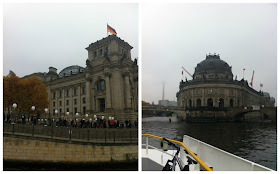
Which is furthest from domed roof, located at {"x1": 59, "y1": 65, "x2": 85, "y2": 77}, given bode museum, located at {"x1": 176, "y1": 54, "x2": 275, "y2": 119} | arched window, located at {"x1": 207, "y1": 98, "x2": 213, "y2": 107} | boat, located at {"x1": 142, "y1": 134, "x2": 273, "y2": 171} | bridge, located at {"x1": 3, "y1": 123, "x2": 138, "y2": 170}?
arched window, located at {"x1": 207, "y1": 98, "x2": 213, "y2": 107}

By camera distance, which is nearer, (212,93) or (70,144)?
(70,144)

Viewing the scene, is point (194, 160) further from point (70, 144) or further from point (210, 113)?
point (210, 113)

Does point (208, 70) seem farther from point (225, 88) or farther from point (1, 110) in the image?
point (1, 110)

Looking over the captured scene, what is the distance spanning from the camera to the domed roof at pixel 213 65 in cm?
3403

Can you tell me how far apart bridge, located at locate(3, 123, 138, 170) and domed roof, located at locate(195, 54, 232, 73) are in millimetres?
31443

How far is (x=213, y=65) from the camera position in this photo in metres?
34.7

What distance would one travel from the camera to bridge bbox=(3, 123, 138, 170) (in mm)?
4668

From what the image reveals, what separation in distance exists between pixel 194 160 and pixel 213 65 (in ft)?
116

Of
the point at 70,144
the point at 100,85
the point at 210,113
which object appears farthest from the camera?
the point at 210,113

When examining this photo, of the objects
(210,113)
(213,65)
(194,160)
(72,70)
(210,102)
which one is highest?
(213,65)

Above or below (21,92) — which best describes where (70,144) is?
below

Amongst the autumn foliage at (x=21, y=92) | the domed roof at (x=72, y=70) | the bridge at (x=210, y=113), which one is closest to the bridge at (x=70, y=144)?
the autumn foliage at (x=21, y=92)

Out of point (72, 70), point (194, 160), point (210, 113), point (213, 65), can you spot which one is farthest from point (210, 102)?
point (194, 160)

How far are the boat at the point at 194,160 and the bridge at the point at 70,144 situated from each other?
1.91 m
